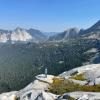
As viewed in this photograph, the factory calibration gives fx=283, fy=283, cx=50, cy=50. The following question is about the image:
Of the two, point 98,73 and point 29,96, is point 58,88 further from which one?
point 98,73

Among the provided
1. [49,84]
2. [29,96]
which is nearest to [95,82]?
[49,84]

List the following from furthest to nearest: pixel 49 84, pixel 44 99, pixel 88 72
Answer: pixel 88 72 < pixel 49 84 < pixel 44 99

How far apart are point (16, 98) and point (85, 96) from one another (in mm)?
14897

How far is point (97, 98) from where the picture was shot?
37.2 metres

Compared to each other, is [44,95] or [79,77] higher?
[44,95]

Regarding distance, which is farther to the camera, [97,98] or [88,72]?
[88,72]

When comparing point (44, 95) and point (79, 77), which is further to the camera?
point (79, 77)

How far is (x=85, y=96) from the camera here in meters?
38.5

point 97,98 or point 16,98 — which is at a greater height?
point 97,98

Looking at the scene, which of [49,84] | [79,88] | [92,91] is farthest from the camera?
[49,84]

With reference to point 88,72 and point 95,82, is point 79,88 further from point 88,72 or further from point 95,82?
point 88,72

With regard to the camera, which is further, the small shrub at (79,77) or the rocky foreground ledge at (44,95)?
the small shrub at (79,77)

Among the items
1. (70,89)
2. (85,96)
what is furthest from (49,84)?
(85,96)

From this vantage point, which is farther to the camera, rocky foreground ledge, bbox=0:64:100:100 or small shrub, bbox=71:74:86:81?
small shrub, bbox=71:74:86:81
